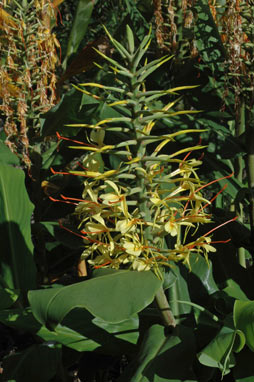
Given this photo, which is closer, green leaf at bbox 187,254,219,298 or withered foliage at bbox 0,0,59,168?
green leaf at bbox 187,254,219,298

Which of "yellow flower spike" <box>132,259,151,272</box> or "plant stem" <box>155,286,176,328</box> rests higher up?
"yellow flower spike" <box>132,259,151,272</box>

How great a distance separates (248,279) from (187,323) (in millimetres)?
459

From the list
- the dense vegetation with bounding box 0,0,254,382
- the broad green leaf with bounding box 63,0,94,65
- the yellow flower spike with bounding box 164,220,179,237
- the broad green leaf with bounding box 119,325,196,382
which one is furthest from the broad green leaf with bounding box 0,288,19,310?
the broad green leaf with bounding box 63,0,94,65

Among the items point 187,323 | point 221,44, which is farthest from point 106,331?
point 221,44

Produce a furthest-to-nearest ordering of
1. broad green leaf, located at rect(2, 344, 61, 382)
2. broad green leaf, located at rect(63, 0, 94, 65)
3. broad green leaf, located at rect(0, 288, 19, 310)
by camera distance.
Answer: broad green leaf, located at rect(63, 0, 94, 65) < broad green leaf, located at rect(2, 344, 61, 382) < broad green leaf, located at rect(0, 288, 19, 310)

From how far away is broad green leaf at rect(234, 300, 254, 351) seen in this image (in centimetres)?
157

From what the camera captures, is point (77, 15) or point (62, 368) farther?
point (77, 15)

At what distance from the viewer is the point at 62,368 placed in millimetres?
2178

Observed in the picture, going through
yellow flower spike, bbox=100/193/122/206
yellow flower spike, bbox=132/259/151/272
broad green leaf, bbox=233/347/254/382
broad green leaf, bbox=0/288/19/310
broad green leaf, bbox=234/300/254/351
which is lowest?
broad green leaf, bbox=233/347/254/382

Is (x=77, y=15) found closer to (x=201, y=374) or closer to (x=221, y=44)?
(x=221, y=44)

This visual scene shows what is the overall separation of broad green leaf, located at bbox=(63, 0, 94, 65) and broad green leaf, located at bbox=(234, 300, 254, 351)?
1.80m

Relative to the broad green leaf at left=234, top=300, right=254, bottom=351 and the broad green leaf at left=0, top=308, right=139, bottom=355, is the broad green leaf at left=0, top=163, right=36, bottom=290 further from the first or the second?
the broad green leaf at left=234, top=300, right=254, bottom=351

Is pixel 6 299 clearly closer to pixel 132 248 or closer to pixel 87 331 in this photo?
pixel 87 331

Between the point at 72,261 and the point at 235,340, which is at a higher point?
the point at 235,340
